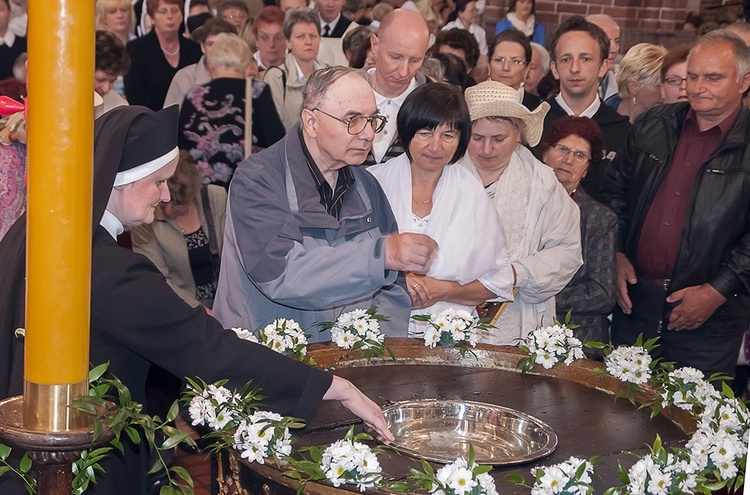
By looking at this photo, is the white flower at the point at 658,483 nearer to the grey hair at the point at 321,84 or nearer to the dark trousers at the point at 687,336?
the grey hair at the point at 321,84

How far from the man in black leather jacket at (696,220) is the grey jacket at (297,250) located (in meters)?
1.56

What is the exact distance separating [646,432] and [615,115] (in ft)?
10.4

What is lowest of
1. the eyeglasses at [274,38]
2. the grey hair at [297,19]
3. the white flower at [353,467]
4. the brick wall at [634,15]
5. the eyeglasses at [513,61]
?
the white flower at [353,467]

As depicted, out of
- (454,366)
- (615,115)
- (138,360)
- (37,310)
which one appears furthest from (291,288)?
(615,115)

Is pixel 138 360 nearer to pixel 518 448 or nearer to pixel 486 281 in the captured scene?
pixel 518 448

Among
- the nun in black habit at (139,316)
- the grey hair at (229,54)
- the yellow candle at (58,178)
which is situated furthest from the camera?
→ the grey hair at (229,54)

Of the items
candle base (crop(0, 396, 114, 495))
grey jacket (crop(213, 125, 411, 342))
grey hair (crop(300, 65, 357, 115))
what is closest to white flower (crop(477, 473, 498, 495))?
candle base (crop(0, 396, 114, 495))

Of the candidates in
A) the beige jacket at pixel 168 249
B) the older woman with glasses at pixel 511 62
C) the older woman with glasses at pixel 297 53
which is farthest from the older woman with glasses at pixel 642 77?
the beige jacket at pixel 168 249

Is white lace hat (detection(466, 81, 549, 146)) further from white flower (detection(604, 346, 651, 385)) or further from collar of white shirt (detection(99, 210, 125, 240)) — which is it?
collar of white shirt (detection(99, 210, 125, 240))

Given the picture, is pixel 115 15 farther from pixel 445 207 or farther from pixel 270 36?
pixel 445 207

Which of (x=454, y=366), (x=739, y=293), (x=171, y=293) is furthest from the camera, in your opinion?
(x=739, y=293)

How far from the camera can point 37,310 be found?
1241 millimetres

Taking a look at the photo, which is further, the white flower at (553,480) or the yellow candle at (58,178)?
the white flower at (553,480)

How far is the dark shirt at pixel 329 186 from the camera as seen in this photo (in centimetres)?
318
